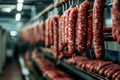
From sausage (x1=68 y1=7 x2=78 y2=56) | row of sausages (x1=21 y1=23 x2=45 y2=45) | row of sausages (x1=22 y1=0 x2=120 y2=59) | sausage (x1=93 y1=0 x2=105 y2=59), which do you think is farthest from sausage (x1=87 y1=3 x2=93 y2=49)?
row of sausages (x1=21 y1=23 x2=45 y2=45)

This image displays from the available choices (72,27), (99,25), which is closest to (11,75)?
(72,27)

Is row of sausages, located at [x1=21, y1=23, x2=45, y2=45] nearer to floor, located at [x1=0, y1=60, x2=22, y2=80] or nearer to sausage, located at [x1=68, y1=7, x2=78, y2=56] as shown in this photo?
floor, located at [x1=0, y1=60, x2=22, y2=80]

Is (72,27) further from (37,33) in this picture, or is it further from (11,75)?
(11,75)

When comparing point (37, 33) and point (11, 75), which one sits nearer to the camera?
point (37, 33)

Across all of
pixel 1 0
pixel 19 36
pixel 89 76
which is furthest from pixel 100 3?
pixel 19 36

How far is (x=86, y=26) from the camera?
3.17m

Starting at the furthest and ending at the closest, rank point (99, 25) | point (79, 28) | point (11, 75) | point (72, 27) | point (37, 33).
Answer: point (11, 75), point (37, 33), point (72, 27), point (79, 28), point (99, 25)

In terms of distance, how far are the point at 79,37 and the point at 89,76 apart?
0.92 meters

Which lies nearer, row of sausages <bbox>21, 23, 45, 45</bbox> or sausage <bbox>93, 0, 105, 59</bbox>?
sausage <bbox>93, 0, 105, 59</bbox>

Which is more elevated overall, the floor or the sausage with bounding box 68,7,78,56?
the sausage with bounding box 68,7,78,56

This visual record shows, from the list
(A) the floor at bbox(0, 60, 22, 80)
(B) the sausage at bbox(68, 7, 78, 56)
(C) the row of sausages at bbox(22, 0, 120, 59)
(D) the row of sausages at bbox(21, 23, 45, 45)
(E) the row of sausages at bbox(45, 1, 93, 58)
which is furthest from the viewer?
(A) the floor at bbox(0, 60, 22, 80)

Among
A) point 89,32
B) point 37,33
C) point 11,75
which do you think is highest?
point 89,32

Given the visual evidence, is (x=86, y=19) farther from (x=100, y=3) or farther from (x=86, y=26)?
(x=100, y=3)

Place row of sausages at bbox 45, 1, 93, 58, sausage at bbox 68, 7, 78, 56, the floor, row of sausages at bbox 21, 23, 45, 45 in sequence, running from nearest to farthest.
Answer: row of sausages at bbox 45, 1, 93, 58, sausage at bbox 68, 7, 78, 56, row of sausages at bbox 21, 23, 45, 45, the floor
